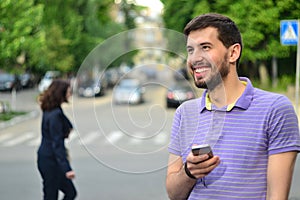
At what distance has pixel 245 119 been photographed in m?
2.33

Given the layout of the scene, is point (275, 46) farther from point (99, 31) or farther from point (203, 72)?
point (99, 31)

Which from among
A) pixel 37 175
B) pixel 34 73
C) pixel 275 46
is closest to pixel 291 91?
pixel 275 46

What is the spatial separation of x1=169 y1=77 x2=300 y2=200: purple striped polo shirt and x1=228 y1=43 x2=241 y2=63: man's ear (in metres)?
0.17

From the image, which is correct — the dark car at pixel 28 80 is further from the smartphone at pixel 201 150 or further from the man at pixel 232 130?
the smartphone at pixel 201 150

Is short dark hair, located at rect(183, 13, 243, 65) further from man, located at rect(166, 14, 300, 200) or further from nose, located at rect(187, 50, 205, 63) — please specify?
nose, located at rect(187, 50, 205, 63)

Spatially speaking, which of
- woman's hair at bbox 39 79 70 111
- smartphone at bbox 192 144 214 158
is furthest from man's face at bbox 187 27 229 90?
woman's hair at bbox 39 79 70 111

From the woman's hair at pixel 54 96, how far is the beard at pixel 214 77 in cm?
376

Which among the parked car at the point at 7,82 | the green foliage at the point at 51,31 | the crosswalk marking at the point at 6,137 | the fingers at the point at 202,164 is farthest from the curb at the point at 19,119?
the fingers at the point at 202,164

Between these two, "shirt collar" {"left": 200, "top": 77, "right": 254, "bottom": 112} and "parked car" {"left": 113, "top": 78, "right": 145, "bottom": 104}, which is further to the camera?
"parked car" {"left": 113, "top": 78, "right": 145, "bottom": 104}

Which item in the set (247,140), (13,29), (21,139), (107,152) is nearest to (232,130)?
(247,140)

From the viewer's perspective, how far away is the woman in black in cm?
569

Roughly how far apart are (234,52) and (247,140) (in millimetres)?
380

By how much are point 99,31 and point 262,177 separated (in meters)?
48.3

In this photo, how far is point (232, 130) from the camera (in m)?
2.32
